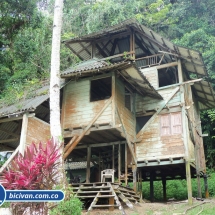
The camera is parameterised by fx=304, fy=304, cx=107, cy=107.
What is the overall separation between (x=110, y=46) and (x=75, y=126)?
5.68m

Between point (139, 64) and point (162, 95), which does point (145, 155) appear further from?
point (139, 64)

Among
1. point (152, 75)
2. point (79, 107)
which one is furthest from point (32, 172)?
point (152, 75)

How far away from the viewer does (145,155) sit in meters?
13.5

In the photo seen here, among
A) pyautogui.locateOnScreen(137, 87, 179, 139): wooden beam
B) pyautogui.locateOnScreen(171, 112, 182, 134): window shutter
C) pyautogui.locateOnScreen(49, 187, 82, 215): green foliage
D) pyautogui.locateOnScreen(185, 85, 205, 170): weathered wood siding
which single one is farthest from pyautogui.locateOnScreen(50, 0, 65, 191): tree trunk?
pyautogui.locateOnScreen(185, 85, 205, 170): weathered wood siding

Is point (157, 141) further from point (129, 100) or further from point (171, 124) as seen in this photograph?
point (129, 100)

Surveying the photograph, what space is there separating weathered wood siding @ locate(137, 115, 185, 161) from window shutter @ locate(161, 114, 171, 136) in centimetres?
18

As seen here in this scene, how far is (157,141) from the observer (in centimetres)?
1346

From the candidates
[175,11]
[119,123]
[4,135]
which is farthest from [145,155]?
[175,11]

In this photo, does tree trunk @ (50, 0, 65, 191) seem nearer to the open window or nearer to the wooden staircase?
the wooden staircase

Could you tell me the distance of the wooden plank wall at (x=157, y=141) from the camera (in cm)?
1303

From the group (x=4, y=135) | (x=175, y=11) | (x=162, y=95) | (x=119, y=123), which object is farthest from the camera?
(x=175, y=11)

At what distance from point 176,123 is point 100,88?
373 cm

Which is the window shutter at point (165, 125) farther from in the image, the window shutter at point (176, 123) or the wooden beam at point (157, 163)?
the wooden beam at point (157, 163)

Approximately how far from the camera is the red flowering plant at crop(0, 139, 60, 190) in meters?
5.70
